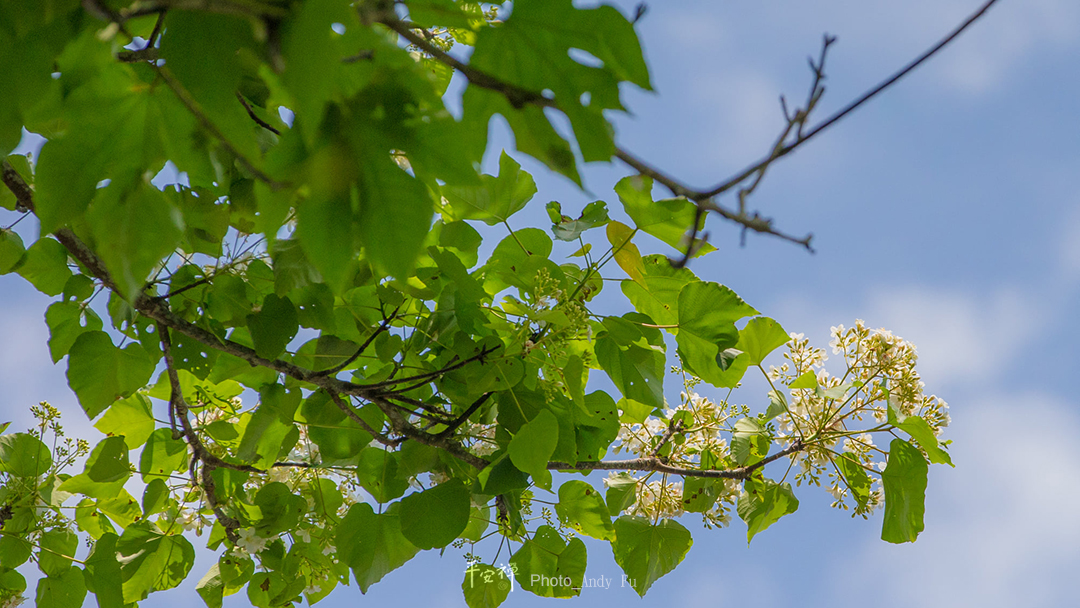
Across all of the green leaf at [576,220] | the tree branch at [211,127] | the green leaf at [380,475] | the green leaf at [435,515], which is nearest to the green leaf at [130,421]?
the green leaf at [380,475]

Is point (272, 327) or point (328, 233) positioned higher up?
point (272, 327)

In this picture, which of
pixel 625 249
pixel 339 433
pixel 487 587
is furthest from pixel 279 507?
pixel 625 249

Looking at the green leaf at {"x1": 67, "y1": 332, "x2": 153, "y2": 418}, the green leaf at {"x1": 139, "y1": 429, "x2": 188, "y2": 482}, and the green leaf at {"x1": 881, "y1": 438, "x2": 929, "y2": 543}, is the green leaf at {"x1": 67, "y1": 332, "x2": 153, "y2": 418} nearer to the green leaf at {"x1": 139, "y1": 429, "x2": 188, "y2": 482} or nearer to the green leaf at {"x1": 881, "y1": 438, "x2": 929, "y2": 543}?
the green leaf at {"x1": 139, "y1": 429, "x2": 188, "y2": 482}

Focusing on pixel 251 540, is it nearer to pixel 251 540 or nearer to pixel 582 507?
pixel 251 540

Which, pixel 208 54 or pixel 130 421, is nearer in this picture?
pixel 208 54

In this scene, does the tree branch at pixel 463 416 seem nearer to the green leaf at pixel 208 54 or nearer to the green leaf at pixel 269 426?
the green leaf at pixel 269 426

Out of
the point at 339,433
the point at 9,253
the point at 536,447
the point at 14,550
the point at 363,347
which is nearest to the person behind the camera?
the point at 536,447

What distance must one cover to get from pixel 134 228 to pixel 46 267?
97 centimetres

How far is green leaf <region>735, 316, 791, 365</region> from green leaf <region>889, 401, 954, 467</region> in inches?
8.0

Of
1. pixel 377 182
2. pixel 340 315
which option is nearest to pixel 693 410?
pixel 340 315

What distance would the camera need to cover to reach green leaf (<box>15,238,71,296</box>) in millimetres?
1154

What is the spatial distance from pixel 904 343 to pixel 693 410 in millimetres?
380

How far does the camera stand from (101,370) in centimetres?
114

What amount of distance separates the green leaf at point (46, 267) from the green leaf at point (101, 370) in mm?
136
